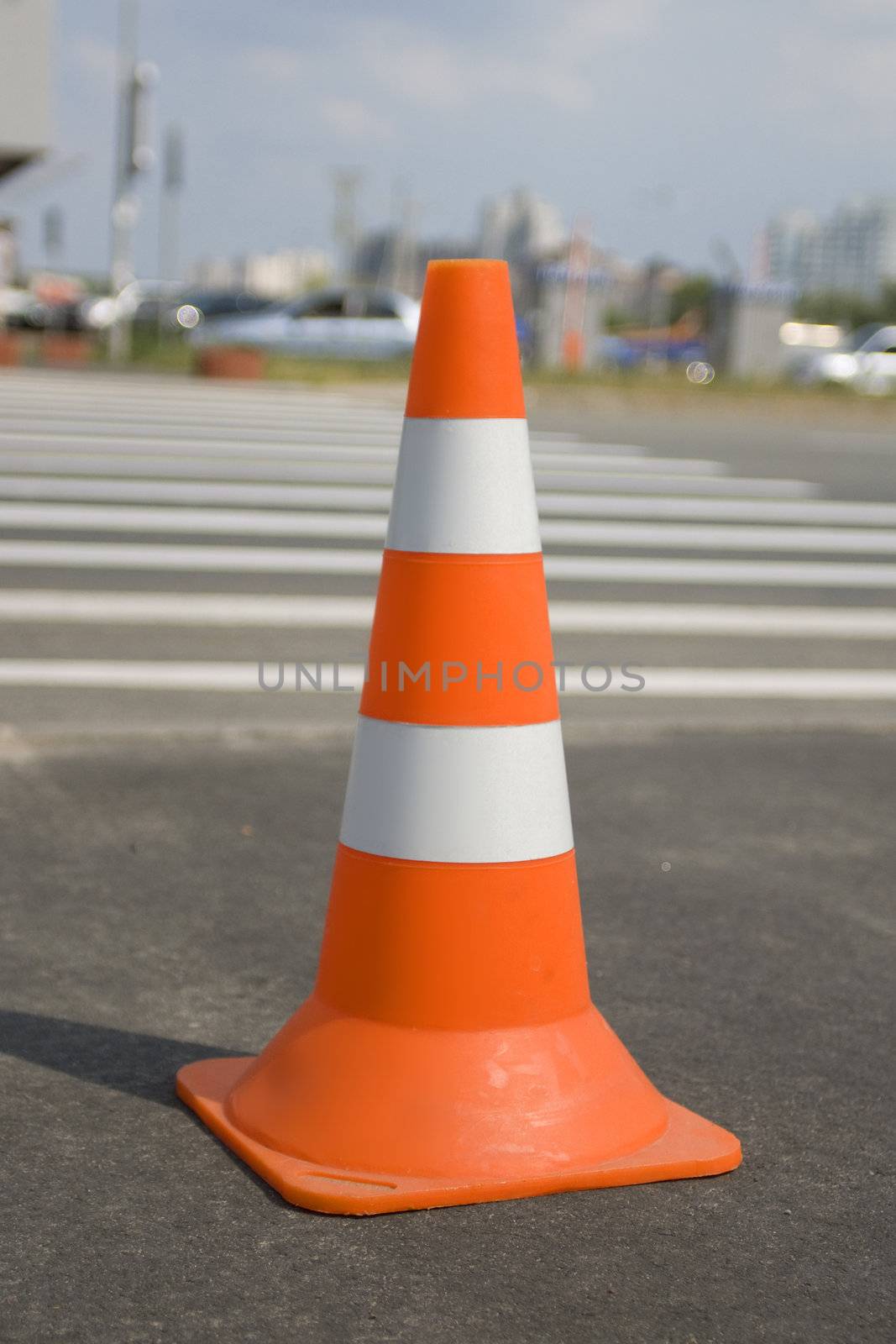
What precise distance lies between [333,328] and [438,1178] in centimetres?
2955

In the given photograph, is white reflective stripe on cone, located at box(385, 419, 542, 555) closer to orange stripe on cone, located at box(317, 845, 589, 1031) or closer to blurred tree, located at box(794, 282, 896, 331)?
orange stripe on cone, located at box(317, 845, 589, 1031)

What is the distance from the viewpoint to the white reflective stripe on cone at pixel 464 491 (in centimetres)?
276

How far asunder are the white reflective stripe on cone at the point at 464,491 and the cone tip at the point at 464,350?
0.09 ft

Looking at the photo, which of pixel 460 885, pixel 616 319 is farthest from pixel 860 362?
pixel 616 319

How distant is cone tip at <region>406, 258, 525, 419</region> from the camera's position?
2.79 meters

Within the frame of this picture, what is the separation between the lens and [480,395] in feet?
9.14

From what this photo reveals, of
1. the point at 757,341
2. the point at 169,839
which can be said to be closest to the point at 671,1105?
the point at 169,839

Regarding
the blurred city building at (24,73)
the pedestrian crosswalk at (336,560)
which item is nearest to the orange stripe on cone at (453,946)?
the pedestrian crosswalk at (336,560)

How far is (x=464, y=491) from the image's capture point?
2.76 meters

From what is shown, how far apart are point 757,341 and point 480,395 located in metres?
33.3

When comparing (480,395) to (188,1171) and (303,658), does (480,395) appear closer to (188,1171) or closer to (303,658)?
(188,1171)

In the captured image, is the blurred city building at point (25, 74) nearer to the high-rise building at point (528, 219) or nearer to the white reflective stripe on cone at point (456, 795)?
the white reflective stripe on cone at point (456, 795)

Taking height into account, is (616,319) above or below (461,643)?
above

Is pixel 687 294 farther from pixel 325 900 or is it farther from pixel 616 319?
pixel 325 900
